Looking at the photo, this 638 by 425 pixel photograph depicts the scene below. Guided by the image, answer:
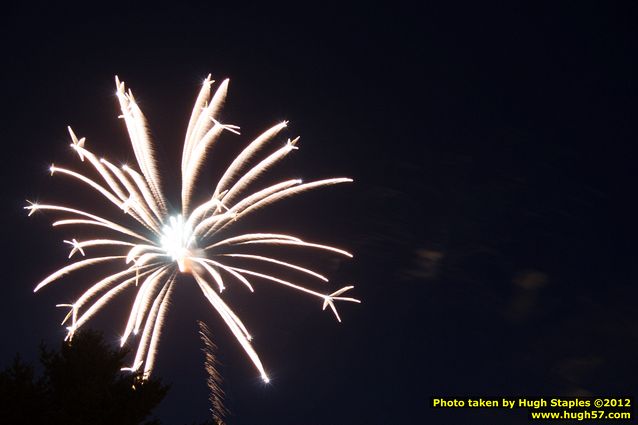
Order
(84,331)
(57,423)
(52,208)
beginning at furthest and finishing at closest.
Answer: (52,208) < (84,331) < (57,423)

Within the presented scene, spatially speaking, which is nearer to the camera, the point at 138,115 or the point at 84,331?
the point at 84,331

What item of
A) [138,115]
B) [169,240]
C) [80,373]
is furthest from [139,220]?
[80,373]

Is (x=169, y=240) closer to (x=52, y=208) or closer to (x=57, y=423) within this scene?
(x=52, y=208)

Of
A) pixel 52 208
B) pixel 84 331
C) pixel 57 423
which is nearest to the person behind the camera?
pixel 57 423

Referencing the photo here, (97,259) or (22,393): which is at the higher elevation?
(97,259)

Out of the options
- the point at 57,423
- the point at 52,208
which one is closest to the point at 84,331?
the point at 57,423

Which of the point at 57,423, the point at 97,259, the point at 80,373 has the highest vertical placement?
the point at 97,259

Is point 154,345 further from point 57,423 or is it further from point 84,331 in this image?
point 57,423
